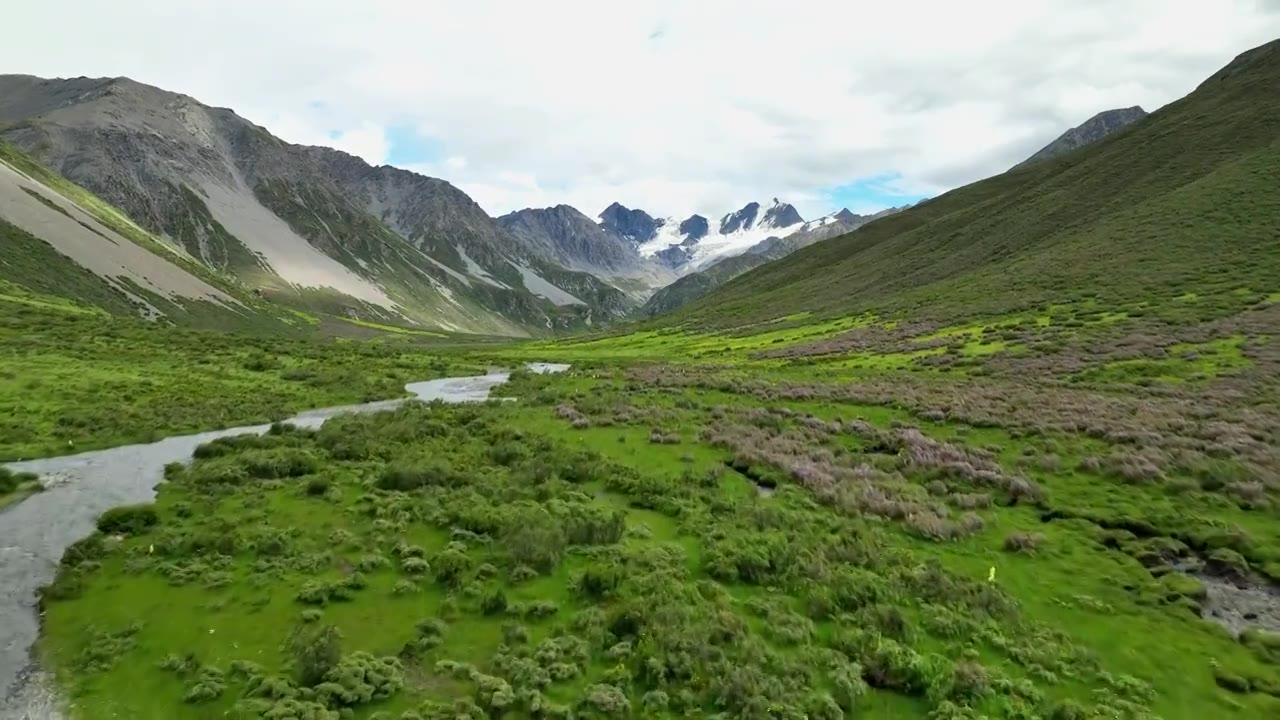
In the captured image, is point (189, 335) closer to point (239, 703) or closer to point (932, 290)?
point (239, 703)

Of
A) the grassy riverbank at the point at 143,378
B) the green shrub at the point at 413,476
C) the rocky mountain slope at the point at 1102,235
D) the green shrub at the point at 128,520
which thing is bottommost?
the grassy riverbank at the point at 143,378

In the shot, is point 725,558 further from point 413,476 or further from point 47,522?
point 47,522

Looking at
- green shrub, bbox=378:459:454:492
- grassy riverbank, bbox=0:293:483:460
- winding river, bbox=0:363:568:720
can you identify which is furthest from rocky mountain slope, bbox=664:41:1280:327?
winding river, bbox=0:363:568:720

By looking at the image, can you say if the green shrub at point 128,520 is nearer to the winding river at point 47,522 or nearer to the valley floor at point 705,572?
the valley floor at point 705,572

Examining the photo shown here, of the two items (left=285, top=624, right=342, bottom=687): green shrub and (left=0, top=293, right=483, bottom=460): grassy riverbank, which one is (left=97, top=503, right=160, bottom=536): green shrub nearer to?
(left=285, top=624, right=342, bottom=687): green shrub

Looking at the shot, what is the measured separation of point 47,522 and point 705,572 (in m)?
22.8

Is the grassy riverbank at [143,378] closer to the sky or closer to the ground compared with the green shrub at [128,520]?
closer to the ground

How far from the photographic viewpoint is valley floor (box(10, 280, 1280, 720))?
14.2m

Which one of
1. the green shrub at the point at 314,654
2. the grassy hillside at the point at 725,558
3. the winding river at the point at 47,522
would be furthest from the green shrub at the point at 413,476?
the green shrub at the point at 314,654

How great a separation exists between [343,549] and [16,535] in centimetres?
1073

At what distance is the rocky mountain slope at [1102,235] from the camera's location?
85875 millimetres

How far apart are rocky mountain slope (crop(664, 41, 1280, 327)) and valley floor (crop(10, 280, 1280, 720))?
5584 centimetres

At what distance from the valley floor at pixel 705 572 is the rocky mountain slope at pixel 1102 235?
2198 inches

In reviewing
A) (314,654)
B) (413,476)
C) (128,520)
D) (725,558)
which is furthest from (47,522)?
(725,558)
